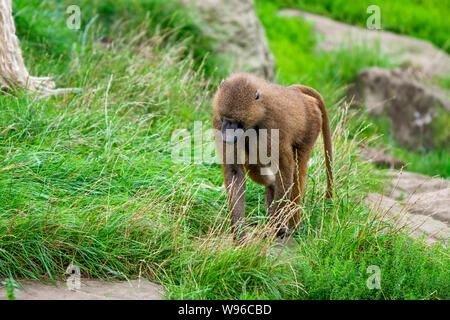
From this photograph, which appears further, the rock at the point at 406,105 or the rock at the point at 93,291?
the rock at the point at 406,105

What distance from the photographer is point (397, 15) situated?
450 inches

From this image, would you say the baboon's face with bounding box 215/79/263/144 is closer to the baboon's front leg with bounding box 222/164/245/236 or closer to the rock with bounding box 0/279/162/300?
the baboon's front leg with bounding box 222/164/245/236

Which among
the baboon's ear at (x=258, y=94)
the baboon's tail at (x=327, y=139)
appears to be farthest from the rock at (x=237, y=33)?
the baboon's ear at (x=258, y=94)

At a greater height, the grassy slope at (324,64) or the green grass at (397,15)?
the green grass at (397,15)

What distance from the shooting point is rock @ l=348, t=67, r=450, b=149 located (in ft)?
29.7

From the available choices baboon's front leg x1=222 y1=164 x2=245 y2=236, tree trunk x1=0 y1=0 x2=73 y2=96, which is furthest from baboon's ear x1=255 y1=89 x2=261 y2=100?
tree trunk x1=0 y1=0 x2=73 y2=96

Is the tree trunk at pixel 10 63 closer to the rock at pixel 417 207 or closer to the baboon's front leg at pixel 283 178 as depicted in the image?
the baboon's front leg at pixel 283 178

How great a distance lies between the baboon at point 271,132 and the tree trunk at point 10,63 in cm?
221

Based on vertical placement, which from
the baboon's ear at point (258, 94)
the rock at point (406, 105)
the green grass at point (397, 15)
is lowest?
the rock at point (406, 105)

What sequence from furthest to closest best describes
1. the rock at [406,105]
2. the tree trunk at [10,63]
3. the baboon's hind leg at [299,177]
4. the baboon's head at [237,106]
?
the rock at [406,105]
the tree trunk at [10,63]
the baboon's hind leg at [299,177]
the baboon's head at [237,106]

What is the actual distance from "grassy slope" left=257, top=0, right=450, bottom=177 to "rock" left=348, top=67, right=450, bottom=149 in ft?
0.59

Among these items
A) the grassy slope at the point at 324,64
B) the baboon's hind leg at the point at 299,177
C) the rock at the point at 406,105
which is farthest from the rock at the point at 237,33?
the baboon's hind leg at the point at 299,177

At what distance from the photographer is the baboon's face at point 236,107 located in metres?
4.05

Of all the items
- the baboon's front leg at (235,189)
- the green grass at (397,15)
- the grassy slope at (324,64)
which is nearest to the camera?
the baboon's front leg at (235,189)
